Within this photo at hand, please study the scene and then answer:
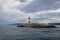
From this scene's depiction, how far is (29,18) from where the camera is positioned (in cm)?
10831

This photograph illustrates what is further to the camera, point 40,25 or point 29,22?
point 29,22

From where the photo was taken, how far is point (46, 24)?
103 meters

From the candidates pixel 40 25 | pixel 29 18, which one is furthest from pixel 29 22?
A: pixel 40 25

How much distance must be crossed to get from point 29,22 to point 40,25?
1138cm

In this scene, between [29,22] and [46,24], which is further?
[29,22]

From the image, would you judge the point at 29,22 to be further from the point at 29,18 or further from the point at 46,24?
the point at 46,24

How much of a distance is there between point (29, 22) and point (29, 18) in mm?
3951

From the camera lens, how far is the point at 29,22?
111125 millimetres

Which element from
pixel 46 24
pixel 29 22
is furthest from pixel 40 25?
pixel 29 22

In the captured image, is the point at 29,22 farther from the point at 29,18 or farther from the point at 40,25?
the point at 40,25

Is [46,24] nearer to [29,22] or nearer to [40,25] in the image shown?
[40,25]

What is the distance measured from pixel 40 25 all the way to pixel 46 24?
409 centimetres

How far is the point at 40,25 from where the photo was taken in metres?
102
